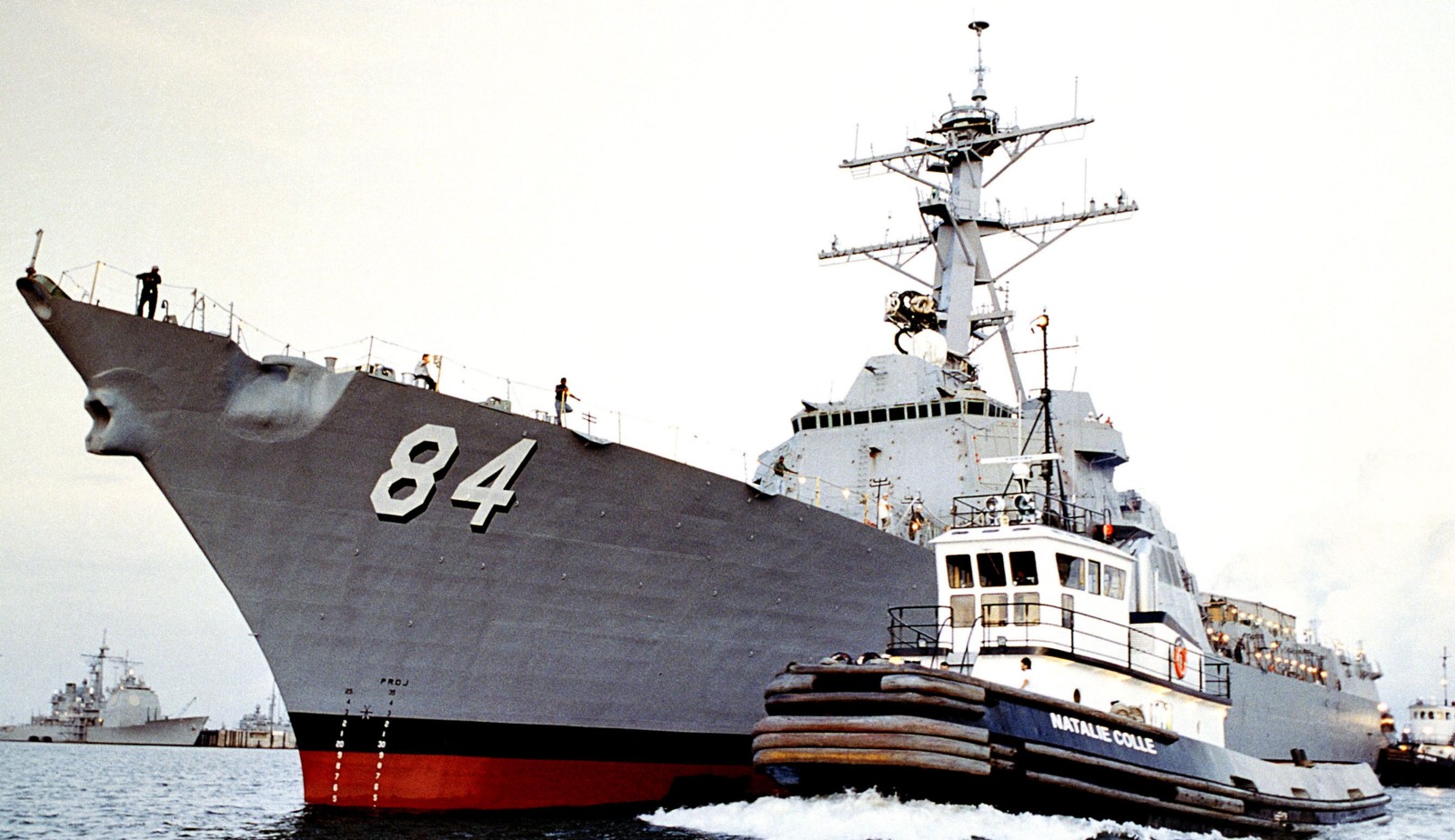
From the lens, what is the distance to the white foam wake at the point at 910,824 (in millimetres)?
10828

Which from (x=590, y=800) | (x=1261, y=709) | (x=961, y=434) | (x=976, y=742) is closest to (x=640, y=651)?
(x=590, y=800)

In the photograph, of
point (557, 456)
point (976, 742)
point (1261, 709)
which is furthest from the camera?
point (1261, 709)

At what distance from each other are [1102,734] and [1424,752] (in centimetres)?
3855

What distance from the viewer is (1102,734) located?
11984 mm

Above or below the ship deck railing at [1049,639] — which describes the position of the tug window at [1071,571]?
above

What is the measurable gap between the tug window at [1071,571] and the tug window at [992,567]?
0.59 metres

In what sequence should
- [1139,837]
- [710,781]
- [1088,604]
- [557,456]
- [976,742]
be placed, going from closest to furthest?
[976,742] → [1139,837] → [1088,604] → [557,456] → [710,781]

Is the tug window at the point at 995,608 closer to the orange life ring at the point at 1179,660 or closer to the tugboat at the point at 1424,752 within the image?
the orange life ring at the point at 1179,660

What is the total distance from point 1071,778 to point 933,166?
17317 mm

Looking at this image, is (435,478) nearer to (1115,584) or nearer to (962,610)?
(962,610)

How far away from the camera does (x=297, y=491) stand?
13461 mm

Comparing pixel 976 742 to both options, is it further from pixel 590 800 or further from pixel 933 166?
pixel 933 166


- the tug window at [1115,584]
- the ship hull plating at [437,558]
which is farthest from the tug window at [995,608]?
the ship hull plating at [437,558]

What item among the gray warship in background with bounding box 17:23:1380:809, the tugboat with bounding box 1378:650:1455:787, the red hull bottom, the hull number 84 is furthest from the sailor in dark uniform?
the tugboat with bounding box 1378:650:1455:787
